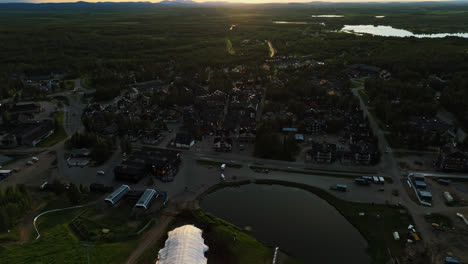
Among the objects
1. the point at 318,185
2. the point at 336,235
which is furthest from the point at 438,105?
the point at 336,235

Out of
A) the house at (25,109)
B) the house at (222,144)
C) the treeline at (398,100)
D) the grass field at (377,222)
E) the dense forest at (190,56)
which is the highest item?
the dense forest at (190,56)

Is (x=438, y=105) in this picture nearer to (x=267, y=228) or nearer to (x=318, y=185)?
(x=318, y=185)

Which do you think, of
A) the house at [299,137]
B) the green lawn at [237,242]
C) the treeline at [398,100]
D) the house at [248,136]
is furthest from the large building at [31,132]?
the treeline at [398,100]

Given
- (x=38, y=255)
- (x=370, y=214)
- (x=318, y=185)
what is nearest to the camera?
(x=38, y=255)

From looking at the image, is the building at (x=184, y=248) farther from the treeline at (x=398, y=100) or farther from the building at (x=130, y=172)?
the treeline at (x=398, y=100)

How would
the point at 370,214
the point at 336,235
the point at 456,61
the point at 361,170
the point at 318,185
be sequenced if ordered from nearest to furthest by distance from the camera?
the point at 336,235 < the point at 370,214 < the point at 318,185 < the point at 361,170 < the point at 456,61
